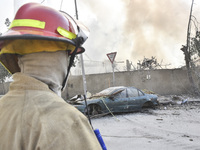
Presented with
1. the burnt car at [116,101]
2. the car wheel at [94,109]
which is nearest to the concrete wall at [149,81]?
the burnt car at [116,101]

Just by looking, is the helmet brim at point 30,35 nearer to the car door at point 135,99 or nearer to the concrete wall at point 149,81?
the car door at point 135,99

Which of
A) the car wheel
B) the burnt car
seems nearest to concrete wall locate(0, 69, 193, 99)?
the burnt car

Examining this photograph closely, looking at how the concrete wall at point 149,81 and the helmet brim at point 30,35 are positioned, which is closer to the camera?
the helmet brim at point 30,35

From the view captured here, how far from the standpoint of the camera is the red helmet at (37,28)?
103 cm

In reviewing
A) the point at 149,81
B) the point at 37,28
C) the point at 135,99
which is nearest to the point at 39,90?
the point at 37,28

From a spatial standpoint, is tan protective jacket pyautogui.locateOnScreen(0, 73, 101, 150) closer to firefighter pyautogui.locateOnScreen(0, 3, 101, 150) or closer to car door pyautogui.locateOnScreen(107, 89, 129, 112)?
firefighter pyautogui.locateOnScreen(0, 3, 101, 150)

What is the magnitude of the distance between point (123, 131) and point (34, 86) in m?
4.32

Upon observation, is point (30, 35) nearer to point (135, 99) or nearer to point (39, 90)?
point (39, 90)

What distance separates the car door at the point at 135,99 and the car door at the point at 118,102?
0.23m

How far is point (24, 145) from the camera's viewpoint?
79 centimetres

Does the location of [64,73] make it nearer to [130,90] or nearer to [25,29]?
[25,29]

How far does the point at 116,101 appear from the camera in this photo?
727 cm

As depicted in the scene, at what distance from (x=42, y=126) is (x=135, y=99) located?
729 cm

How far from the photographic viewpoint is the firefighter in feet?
2.51
